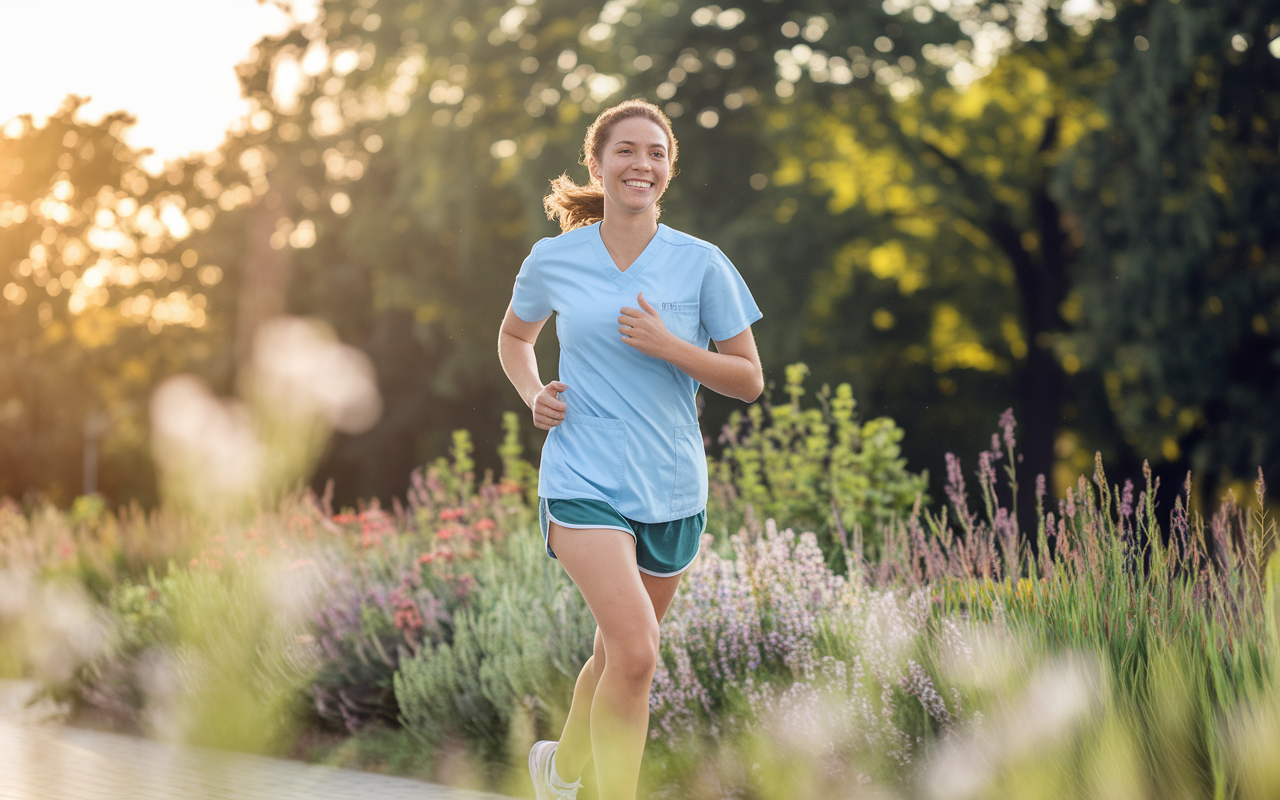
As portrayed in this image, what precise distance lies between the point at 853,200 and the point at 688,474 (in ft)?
66.6

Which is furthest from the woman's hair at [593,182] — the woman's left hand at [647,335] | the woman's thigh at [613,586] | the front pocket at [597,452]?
the woman's thigh at [613,586]

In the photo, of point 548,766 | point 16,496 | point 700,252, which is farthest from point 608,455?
point 16,496

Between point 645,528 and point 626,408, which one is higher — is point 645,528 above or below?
below

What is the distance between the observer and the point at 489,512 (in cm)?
897

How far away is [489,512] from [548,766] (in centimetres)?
498

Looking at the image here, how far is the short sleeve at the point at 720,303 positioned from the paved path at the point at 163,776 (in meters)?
2.35

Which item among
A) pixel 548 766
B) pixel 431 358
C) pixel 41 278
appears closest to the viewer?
pixel 548 766

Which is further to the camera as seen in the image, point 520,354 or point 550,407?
point 520,354

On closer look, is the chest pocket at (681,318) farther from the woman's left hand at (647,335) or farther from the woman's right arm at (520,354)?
the woman's right arm at (520,354)

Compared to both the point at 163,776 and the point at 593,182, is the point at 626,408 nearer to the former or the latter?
the point at 593,182

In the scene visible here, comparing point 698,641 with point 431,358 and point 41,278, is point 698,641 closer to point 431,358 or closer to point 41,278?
point 431,358

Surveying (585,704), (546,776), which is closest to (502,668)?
(546,776)

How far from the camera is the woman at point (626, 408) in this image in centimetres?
355

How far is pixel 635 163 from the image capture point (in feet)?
12.3
